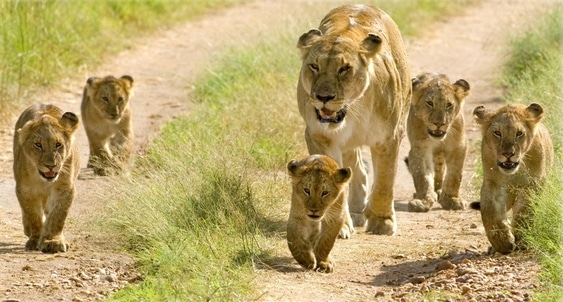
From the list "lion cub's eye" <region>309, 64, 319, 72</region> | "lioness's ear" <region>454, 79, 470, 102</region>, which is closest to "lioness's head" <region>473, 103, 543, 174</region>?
"lion cub's eye" <region>309, 64, 319, 72</region>

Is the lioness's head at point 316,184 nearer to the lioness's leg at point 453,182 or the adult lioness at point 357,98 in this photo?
the adult lioness at point 357,98

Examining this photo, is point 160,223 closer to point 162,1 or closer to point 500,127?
point 500,127

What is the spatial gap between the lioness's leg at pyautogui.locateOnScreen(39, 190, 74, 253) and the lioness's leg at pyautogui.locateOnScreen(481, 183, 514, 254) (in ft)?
8.19

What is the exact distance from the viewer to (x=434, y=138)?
31.6ft

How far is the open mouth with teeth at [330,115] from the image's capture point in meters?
8.11

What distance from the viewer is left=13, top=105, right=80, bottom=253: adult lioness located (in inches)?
307

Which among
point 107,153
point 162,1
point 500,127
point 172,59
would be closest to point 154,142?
point 107,153

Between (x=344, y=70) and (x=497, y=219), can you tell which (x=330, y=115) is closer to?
(x=344, y=70)

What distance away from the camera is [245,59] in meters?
14.1

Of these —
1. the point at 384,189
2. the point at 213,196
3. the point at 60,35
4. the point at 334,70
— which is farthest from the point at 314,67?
the point at 60,35

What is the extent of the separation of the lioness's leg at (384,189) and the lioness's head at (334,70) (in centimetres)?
69

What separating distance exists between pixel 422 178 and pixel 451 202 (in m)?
0.29

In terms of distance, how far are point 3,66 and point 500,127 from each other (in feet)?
22.4

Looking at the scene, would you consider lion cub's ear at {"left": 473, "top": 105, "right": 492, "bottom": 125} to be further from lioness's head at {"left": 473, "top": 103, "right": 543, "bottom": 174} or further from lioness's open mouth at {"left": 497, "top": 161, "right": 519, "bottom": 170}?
lioness's open mouth at {"left": 497, "top": 161, "right": 519, "bottom": 170}
